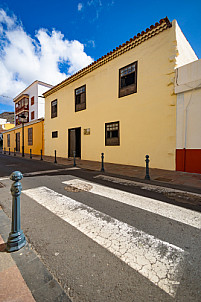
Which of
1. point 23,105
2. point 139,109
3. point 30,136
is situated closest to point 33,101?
point 23,105

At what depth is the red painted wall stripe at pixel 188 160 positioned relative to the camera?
650cm

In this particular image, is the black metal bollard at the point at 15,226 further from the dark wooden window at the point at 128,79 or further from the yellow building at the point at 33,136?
the yellow building at the point at 33,136

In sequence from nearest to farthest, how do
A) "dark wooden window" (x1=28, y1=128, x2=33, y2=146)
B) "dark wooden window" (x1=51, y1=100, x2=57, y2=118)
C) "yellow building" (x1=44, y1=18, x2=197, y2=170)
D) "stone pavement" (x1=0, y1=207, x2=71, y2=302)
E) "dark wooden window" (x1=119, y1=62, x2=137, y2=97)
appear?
1. "stone pavement" (x1=0, y1=207, x2=71, y2=302)
2. "yellow building" (x1=44, y1=18, x2=197, y2=170)
3. "dark wooden window" (x1=119, y1=62, x2=137, y2=97)
4. "dark wooden window" (x1=51, y1=100, x2=57, y2=118)
5. "dark wooden window" (x1=28, y1=128, x2=33, y2=146)

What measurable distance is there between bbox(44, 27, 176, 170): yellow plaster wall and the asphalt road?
4.65 metres

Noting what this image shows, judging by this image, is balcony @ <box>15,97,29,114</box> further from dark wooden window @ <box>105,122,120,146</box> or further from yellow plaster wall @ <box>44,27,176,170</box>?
dark wooden window @ <box>105,122,120,146</box>

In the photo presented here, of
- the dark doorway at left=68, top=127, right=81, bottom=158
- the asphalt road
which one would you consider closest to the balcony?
the dark doorway at left=68, top=127, right=81, bottom=158

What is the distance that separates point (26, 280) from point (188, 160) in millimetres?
7334

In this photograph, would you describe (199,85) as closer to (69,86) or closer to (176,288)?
(176,288)

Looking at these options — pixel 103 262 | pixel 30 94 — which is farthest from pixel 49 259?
pixel 30 94

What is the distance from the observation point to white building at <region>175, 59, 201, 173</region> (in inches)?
256

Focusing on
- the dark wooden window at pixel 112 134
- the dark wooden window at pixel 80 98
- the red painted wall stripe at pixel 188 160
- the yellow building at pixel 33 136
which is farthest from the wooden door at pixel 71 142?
the red painted wall stripe at pixel 188 160

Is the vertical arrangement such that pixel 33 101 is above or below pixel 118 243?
above

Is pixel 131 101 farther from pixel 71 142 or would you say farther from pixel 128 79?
pixel 71 142

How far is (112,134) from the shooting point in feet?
33.6
